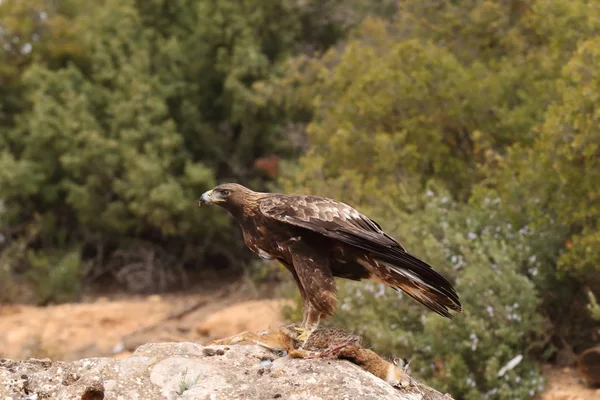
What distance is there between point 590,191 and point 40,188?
12703 millimetres

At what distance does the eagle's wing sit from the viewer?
4648 mm

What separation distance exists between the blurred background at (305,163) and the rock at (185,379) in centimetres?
412

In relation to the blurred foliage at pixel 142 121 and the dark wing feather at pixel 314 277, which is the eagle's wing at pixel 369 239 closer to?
the dark wing feather at pixel 314 277

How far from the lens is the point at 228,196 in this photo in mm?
4895

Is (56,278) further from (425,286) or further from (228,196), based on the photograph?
(425,286)

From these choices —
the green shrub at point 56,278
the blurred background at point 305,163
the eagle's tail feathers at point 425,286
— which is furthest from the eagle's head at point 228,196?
the green shrub at point 56,278

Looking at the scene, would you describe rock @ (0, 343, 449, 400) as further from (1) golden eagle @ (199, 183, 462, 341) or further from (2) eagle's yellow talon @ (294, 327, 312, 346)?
(1) golden eagle @ (199, 183, 462, 341)

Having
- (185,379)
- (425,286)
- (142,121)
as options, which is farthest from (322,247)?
(142,121)

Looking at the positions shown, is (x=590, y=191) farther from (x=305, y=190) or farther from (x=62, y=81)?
(x=62, y=81)

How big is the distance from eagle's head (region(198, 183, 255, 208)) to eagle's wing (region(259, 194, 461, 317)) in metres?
0.13

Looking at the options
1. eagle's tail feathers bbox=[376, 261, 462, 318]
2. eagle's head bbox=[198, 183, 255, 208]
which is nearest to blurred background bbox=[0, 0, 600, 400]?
eagle's tail feathers bbox=[376, 261, 462, 318]

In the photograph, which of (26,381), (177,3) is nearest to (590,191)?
(26,381)

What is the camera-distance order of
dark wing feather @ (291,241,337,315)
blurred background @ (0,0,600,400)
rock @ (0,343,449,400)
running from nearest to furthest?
rock @ (0,343,449,400) → dark wing feather @ (291,241,337,315) → blurred background @ (0,0,600,400)

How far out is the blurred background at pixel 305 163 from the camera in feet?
28.7
